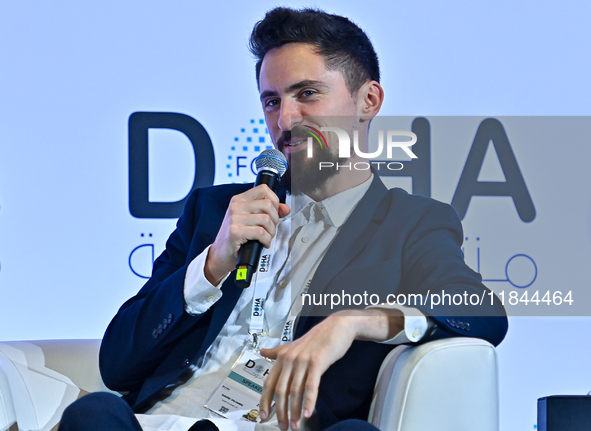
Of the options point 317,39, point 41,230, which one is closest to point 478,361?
point 317,39

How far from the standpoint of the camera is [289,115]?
172 centimetres

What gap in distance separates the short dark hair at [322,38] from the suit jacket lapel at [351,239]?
367 millimetres

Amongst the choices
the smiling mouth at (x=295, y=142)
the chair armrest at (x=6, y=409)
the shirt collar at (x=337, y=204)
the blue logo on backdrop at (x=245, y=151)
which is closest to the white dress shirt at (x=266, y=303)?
the shirt collar at (x=337, y=204)

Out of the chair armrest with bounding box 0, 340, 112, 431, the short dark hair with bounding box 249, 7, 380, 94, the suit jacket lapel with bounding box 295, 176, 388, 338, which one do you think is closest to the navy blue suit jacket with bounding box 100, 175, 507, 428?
the suit jacket lapel with bounding box 295, 176, 388, 338

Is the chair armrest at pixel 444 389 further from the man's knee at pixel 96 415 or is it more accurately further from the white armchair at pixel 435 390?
the man's knee at pixel 96 415

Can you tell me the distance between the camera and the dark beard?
1779 mm

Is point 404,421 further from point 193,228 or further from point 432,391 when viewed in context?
point 193,228

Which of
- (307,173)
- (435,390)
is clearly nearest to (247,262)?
(435,390)

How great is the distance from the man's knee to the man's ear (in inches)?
44.8

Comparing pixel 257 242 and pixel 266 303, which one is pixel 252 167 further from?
pixel 257 242

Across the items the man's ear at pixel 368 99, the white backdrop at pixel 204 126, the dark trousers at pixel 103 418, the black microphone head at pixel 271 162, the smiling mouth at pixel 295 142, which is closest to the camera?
the dark trousers at pixel 103 418

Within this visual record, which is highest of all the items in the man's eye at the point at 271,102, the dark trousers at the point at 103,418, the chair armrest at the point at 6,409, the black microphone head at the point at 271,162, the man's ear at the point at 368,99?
the man's ear at the point at 368,99

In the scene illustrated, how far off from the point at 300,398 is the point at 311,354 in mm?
81

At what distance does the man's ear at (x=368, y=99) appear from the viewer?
1917mm
